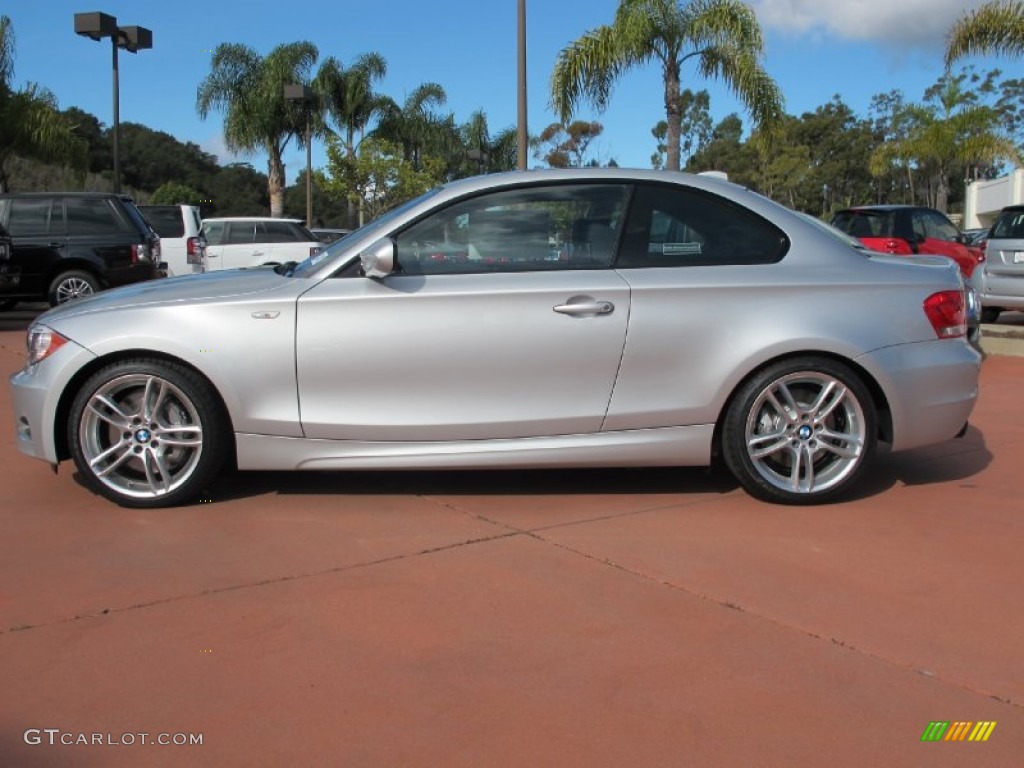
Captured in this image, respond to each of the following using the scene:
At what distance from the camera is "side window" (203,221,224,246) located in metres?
19.4

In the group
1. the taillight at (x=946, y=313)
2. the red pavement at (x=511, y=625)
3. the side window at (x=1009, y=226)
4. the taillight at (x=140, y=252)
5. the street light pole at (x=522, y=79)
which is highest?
the street light pole at (x=522, y=79)

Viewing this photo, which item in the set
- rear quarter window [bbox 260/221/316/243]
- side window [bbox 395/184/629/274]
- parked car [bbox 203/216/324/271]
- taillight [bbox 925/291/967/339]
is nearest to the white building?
rear quarter window [bbox 260/221/316/243]

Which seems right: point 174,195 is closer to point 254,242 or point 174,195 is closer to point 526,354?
point 254,242

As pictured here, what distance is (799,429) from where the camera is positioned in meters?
4.79

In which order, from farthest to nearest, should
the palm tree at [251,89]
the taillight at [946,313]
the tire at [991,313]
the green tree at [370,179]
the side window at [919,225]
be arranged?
the palm tree at [251,89]
the green tree at [370,179]
the tire at [991,313]
the side window at [919,225]
the taillight at [946,313]

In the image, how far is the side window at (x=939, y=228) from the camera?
13227 millimetres

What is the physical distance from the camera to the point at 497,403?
4.64m

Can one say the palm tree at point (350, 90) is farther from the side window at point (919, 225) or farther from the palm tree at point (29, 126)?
the side window at point (919, 225)

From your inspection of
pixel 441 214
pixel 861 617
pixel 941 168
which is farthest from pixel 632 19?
pixel 941 168

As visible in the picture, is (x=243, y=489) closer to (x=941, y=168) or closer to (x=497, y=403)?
(x=497, y=403)

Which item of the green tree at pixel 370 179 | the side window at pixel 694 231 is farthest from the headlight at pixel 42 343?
the green tree at pixel 370 179

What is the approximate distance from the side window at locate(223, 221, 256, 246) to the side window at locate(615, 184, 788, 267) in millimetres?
15543

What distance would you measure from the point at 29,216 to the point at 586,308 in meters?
11.5

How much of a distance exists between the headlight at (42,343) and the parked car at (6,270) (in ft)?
29.8
